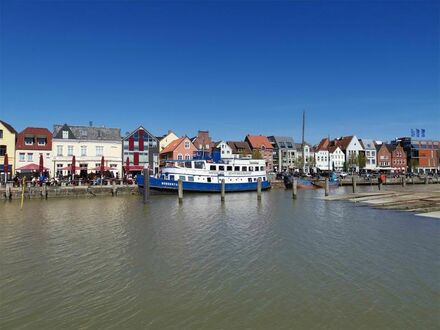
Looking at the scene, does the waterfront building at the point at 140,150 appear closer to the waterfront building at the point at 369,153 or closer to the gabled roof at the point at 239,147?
the gabled roof at the point at 239,147

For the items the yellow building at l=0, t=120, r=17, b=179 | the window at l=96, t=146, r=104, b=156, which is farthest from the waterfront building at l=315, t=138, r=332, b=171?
the yellow building at l=0, t=120, r=17, b=179

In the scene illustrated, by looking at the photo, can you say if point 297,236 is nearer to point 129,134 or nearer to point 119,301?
A: point 119,301

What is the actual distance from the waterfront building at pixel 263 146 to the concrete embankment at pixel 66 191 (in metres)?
54.4

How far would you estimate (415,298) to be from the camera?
9.65 meters

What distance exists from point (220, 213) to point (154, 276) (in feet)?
50.7

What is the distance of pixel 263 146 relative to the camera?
95875 mm

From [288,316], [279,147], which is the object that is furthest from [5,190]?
[279,147]

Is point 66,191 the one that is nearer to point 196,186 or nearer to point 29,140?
point 196,186

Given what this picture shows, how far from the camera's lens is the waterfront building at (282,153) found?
328 feet

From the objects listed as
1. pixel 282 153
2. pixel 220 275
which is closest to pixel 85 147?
pixel 220 275

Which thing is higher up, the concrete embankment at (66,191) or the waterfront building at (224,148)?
the waterfront building at (224,148)

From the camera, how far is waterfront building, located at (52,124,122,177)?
2231 inches

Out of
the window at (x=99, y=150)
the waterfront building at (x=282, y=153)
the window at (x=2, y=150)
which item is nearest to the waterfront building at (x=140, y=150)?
the window at (x=99, y=150)

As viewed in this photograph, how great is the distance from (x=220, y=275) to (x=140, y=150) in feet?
186
